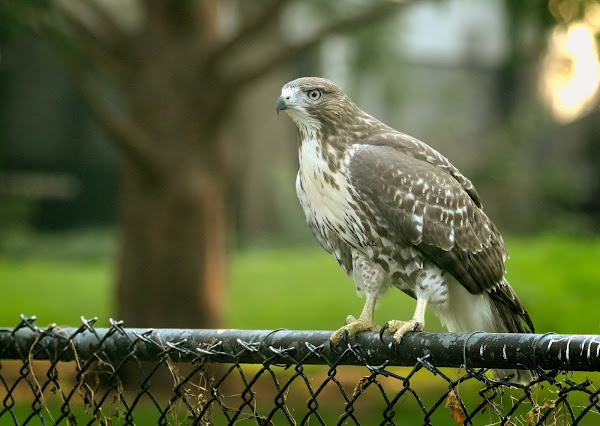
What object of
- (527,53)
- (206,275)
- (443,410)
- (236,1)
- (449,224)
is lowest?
(443,410)

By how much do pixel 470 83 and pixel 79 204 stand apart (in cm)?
1067

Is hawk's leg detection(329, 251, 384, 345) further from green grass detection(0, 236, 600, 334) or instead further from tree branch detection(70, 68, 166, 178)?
green grass detection(0, 236, 600, 334)

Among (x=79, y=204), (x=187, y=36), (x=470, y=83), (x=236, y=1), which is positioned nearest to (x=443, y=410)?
(x=187, y=36)

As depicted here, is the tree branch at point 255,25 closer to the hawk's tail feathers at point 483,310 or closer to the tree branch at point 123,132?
the tree branch at point 123,132

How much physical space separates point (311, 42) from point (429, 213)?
12.3 feet

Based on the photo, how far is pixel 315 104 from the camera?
313 cm

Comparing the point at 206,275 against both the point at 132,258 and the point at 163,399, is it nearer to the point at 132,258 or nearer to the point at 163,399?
the point at 132,258

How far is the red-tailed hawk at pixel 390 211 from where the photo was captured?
9.96 feet

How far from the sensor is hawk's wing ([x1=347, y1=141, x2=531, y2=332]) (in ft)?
9.91

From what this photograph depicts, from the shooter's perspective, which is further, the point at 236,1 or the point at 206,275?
the point at 236,1

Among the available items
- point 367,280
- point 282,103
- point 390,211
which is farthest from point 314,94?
point 367,280

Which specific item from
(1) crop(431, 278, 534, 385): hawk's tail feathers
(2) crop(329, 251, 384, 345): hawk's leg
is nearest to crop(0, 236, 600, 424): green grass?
(1) crop(431, 278, 534, 385): hawk's tail feathers

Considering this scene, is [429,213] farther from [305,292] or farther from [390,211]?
[305,292]

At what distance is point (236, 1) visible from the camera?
38.1 ft
